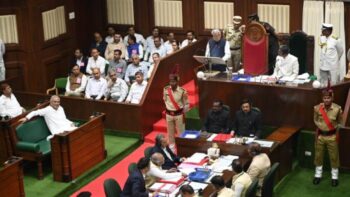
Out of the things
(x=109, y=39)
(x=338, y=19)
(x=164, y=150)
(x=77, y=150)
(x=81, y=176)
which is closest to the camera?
(x=164, y=150)

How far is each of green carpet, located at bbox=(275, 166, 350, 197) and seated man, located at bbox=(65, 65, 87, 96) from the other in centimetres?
469

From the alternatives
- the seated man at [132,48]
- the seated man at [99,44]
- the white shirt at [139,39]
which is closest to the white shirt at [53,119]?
the seated man at [132,48]

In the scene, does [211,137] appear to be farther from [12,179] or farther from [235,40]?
[235,40]

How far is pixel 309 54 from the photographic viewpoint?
14086 mm

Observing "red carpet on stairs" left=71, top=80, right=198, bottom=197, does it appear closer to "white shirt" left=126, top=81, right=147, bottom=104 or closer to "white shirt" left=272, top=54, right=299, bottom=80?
"white shirt" left=126, top=81, right=147, bottom=104

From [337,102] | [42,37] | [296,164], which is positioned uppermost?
[42,37]

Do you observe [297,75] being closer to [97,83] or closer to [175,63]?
[175,63]

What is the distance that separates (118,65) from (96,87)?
1169mm

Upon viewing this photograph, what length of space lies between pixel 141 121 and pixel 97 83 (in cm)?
134

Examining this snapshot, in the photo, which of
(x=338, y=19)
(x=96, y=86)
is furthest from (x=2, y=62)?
(x=338, y=19)

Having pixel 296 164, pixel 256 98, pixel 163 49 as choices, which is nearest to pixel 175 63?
pixel 163 49

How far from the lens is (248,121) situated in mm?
11094

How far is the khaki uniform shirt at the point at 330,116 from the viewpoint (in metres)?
10.5

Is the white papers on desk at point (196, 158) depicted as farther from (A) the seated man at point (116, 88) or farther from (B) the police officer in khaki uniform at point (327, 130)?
(A) the seated man at point (116, 88)
